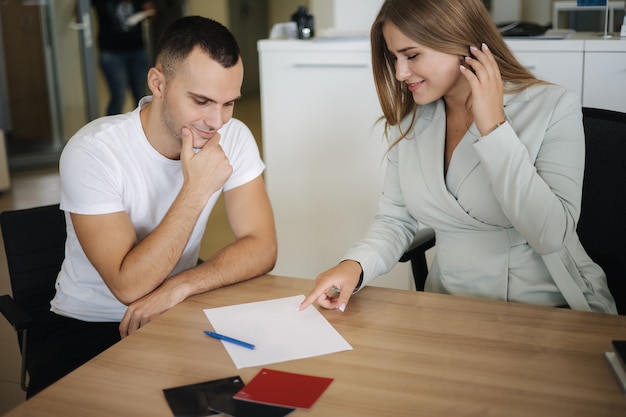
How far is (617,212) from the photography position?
6.39ft

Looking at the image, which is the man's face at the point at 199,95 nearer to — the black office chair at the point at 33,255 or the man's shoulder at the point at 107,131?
the man's shoulder at the point at 107,131

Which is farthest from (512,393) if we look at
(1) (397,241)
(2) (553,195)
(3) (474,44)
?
(3) (474,44)

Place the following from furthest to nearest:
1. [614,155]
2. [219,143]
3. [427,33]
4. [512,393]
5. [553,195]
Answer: [219,143] → [614,155] → [427,33] → [553,195] → [512,393]

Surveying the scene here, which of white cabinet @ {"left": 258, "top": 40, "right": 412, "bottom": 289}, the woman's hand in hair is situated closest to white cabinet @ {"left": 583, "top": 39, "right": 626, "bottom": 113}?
white cabinet @ {"left": 258, "top": 40, "right": 412, "bottom": 289}

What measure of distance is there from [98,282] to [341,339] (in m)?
0.82

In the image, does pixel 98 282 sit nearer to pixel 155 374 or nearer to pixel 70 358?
pixel 70 358

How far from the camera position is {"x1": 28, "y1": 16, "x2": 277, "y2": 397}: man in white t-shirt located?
1806mm

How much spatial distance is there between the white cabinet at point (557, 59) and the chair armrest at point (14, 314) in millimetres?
1912

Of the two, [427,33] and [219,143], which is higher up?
[427,33]

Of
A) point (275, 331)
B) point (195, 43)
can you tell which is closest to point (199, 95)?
point (195, 43)

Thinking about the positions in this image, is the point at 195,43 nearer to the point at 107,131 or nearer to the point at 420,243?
the point at 107,131

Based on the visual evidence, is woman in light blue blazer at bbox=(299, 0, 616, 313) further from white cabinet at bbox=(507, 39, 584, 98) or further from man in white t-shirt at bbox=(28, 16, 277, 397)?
white cabinet at bbox=(507, 39, 584, 98)

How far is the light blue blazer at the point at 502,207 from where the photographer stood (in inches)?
64.9

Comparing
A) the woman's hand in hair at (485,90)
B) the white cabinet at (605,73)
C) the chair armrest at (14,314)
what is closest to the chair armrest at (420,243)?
the woman's hand in hair at (485,90)
